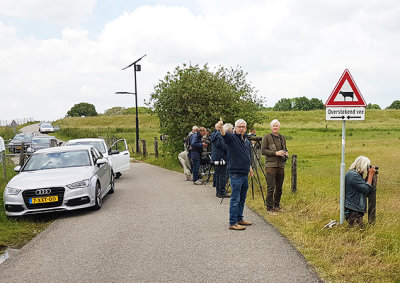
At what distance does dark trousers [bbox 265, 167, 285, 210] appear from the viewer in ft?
27.4

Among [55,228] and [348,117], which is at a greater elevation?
[348,117]

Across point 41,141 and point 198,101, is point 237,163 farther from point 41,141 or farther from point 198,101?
point 41,141

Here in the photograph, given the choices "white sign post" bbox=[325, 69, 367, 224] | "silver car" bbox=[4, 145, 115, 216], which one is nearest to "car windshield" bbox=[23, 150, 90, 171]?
"silver car" bbox=[4, 145, 115, 216]

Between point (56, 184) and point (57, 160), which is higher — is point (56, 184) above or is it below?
below

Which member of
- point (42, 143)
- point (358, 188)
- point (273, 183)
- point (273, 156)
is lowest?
point (42, 143)

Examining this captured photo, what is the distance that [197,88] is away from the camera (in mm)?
18109

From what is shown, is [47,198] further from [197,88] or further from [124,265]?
[197,88]

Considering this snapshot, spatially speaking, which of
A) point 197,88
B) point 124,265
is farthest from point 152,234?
point 197,88

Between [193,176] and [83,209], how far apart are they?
483cm

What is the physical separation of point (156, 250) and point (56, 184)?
359 centimetres

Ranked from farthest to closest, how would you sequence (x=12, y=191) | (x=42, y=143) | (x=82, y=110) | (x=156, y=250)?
(x=82, y=110) → (x=42, y=143) → (x=12, y=191) → (x=156, y=250)

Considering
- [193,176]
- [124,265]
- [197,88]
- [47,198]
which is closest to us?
[124,265]

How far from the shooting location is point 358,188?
6.77 m

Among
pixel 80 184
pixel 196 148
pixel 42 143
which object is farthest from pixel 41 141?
pixel 80 184
